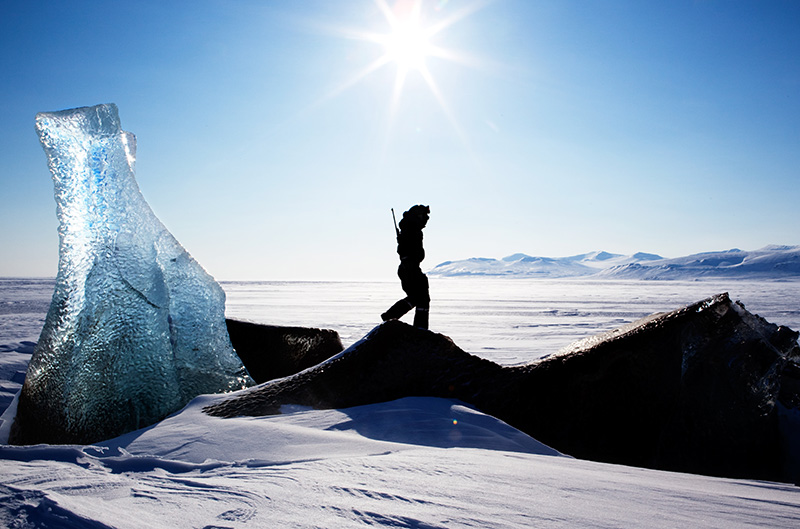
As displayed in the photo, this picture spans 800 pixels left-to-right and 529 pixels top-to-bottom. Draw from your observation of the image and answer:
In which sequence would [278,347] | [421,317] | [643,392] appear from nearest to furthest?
[643,392]
[421,317]
[278,347]

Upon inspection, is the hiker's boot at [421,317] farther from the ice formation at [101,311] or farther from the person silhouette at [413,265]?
the ice formation at [101,311]

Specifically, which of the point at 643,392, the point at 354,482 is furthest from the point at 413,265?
the point at 354,482

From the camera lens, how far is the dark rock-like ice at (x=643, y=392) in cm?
268

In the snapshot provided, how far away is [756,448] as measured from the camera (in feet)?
8.81

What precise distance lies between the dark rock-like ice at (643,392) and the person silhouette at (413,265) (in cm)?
201

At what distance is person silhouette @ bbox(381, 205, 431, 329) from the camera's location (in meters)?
5.14

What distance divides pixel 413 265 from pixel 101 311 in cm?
301

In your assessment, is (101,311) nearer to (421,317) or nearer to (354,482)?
(354,482)

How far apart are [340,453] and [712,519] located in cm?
135

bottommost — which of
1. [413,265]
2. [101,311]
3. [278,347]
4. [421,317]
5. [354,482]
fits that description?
[278,347]

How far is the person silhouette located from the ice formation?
2.35 metres

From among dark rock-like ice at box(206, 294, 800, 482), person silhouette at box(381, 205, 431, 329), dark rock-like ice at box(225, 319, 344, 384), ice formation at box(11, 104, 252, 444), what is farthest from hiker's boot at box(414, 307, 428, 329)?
ice formation at box(11, 104, 252, 444)

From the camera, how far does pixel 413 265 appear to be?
5.20 meters

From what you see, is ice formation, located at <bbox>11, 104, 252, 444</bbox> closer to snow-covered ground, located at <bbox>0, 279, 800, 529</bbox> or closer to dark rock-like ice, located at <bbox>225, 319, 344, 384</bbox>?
snow-covered ground, located at <bbox>0, 279, 800, 529</bbox>
